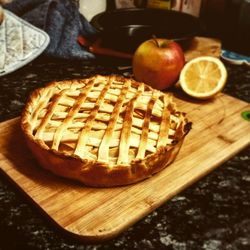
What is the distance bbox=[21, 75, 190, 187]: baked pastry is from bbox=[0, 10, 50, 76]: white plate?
307mm

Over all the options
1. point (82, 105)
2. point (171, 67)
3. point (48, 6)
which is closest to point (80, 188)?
point (82, 105)

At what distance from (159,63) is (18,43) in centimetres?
Result: 46

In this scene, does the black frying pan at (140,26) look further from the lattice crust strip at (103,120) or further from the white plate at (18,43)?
the lattice crust strip at (103,120)

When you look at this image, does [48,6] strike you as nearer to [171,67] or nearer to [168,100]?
[171,67]

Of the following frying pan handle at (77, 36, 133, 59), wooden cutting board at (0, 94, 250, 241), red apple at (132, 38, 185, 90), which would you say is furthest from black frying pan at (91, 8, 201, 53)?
wooden cutting board at (0, 94, 250, 241)

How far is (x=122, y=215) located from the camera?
2.37 feet

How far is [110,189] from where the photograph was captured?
2.57ft

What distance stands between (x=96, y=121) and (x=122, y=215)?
23 cm

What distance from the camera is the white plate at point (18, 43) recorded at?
124 centimetres

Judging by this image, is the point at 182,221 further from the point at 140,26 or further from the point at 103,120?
the point at 140,26

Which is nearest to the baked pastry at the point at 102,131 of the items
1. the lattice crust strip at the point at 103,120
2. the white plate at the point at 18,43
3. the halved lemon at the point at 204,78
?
the lattice crust strip at the point at 103,120

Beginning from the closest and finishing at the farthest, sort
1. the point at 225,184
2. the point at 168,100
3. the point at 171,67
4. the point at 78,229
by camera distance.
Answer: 1. the point at 78,229
2. the point at 225,184
3. the point at 168,100
4. the point at 171,67

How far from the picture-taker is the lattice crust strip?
2.60ft

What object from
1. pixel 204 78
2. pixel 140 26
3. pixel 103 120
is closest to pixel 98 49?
pixel 140 26
